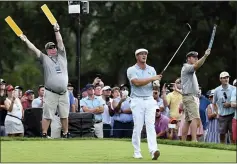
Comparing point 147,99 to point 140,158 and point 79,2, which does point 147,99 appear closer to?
point 140,158

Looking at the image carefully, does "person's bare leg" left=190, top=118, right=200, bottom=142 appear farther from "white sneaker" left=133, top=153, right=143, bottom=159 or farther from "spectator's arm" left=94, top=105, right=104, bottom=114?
"white sneaker" left=133, top=153, right=143, bottom=159

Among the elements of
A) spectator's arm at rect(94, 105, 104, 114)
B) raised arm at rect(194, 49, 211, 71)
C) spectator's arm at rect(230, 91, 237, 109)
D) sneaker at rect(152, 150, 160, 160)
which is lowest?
sneaker at rect(152, 150, 160, 160)

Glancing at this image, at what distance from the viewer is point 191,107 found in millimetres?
19781

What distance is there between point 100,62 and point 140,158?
3240 cm

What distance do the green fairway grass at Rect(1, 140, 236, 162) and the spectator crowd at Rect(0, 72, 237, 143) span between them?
123 inches

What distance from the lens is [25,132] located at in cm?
2219

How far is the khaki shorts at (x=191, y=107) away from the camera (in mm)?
19750

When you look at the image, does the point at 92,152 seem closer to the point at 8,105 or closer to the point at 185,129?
the point at 185,129

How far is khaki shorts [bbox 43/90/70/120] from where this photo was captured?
1905 cm

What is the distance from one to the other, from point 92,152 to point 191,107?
4.63m

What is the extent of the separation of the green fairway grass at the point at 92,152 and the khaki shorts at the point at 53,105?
83 cm

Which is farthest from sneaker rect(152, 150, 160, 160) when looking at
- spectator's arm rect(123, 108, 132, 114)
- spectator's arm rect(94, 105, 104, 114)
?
spectator's arm rect(123, 108, 132, 114)

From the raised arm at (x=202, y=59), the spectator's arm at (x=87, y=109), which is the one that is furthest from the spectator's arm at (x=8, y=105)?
the raised arm at (x=202, y=59)

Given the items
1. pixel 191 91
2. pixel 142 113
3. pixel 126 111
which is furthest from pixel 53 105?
pixel 142 113
